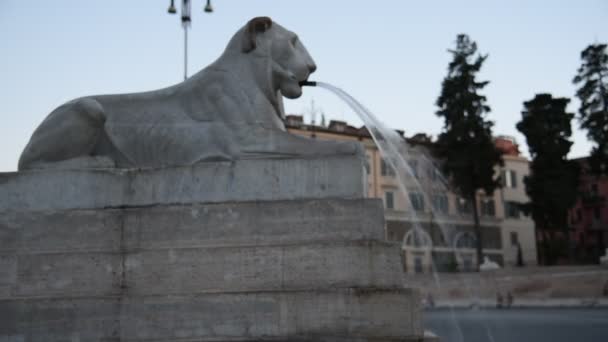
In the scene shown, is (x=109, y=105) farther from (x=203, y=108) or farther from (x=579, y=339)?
(x=579, y=339)

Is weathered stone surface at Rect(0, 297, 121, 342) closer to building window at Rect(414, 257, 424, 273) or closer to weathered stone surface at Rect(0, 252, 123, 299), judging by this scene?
weathered stone surface at Rect(0, 252, 123, 299)

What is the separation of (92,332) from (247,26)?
3790 millimetres

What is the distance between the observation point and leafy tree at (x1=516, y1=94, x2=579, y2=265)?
46150mm

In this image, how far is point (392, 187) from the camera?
189ft

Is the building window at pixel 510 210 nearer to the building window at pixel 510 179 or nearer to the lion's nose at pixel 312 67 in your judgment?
the building window at pixel 510 179

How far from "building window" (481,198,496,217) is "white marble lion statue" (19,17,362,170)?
186ft

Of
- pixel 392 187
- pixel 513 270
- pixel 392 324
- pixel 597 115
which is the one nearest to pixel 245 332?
pixel 392 324

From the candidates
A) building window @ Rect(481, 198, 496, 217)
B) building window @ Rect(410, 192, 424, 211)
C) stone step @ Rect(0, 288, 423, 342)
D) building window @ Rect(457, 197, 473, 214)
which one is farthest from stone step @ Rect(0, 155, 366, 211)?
building window @ Rect(481, 198, 496, 217)

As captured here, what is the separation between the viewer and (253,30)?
7.80m

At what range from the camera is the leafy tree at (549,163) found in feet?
151

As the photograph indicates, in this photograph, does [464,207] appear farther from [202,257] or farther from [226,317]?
[226,317]

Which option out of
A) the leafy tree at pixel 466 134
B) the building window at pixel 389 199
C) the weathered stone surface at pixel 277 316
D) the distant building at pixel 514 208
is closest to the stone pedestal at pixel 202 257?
the weathered stone surface at pixel 277 316

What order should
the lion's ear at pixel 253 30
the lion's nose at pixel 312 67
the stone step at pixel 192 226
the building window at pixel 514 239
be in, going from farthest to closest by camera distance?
1. the building window at pixel 514 239
2. the lion's nose at pixel 312 67
3. the lion's ear at pixel 253 30
4. the stone step at pixel 192 226

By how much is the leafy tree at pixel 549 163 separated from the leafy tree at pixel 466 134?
255cm
